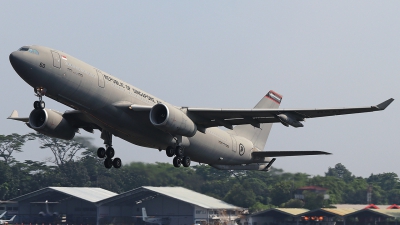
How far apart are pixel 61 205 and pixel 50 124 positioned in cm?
3288

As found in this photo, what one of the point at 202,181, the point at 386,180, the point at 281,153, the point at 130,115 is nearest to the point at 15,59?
the point at 130,115

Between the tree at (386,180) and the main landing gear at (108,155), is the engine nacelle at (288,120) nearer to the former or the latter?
the main landing gear at (108,155)

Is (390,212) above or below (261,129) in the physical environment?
below

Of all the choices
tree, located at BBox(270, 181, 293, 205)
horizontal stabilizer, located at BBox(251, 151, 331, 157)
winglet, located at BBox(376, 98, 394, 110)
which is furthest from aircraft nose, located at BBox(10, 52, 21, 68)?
tree, located at BBox(270, 181, 293, 205)

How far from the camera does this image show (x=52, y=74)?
2966cm

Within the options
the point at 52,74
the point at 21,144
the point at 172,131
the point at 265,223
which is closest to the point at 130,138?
the point at 172,131

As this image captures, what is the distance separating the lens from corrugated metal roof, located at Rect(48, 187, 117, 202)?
65394 millimetres

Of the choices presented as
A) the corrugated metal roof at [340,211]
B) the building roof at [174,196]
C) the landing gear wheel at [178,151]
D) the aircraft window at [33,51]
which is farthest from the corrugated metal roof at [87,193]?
the aircraft window at [33,51]

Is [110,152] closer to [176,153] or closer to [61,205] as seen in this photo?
[176,153]

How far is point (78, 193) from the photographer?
6606cm

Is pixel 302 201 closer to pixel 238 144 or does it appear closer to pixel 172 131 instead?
pixel 238 144

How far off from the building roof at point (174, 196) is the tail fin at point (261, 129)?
14194 mm

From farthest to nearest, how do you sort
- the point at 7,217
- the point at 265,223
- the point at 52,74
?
the point at 7,217 → the point at 265,223 → the point at 52,74

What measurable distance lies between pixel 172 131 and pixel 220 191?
1107 inches
